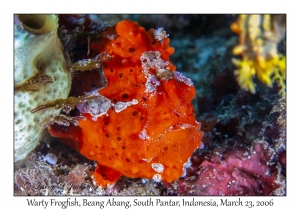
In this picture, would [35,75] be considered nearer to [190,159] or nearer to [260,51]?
[190,159]

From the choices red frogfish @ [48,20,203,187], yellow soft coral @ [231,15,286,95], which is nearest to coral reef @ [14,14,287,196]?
red frogfish @ [48,20,203,187]

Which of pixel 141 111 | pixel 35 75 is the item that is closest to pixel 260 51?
pixel 141 111

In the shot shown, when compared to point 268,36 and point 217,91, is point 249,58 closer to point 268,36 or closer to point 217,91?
point 268,36

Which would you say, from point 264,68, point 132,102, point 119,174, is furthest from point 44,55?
point 264,68

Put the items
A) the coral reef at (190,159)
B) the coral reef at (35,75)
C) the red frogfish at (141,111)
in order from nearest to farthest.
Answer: the coral reef at (35,75) → the red frogfish at (141,111) → the coral reef at (190,159)

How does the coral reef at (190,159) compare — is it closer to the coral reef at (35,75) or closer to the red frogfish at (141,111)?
the red frogfish at (141,111)

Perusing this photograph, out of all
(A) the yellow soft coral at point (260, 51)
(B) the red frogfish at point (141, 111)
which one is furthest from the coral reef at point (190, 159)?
(A) the yellow soft coral at point (260, 51)
